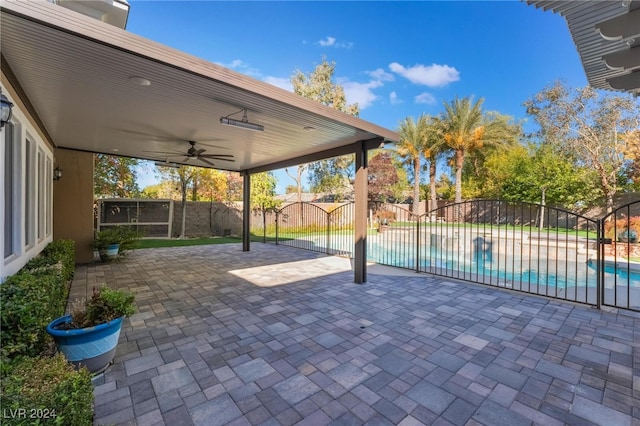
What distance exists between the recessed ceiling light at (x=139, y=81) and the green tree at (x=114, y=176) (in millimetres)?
10210

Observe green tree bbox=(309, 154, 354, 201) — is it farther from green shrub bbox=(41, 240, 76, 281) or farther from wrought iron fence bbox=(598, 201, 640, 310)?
green shrub bbox=(41, 240, 76, 281)

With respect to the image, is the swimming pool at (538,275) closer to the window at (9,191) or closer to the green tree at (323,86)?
the window at (9,191)

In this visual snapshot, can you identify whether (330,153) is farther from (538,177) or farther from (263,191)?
(538,177)

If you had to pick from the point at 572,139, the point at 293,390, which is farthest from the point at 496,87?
the point at 293,390

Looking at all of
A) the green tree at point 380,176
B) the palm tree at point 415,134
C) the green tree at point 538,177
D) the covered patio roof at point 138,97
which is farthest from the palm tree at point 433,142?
the covered patio roof at point 138,97

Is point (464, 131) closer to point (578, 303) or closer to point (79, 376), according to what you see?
point (578, 303)

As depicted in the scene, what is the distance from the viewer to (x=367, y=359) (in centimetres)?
272

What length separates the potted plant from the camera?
2.25m

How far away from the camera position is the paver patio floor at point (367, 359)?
202 centimetres

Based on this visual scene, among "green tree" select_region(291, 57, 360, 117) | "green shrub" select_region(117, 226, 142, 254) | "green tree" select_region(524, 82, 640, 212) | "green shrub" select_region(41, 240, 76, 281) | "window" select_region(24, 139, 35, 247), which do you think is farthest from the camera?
"green tree" select_region(291, 57, 360, 117)

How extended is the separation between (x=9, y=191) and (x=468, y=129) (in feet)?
64.1

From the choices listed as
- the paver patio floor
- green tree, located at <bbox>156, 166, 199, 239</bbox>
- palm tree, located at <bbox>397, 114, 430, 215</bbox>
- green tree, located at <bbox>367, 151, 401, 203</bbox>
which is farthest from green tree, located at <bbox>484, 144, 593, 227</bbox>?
green tree, located at <bbox>156, 166, 199, 239</bbox>

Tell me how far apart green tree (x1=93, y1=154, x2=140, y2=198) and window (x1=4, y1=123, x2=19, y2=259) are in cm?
961

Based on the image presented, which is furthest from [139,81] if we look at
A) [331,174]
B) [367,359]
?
[331,174]
